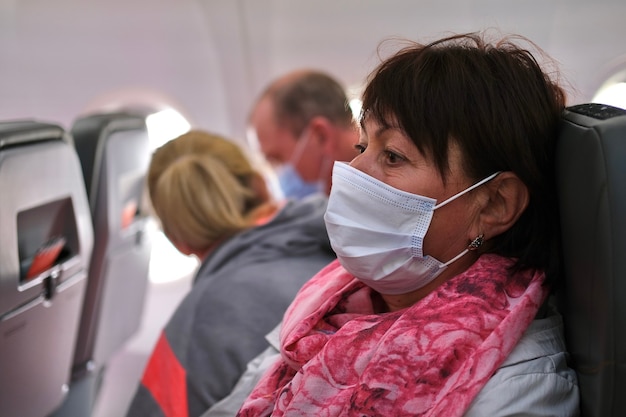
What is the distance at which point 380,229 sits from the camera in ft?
4.66

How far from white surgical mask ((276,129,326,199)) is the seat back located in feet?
3.00

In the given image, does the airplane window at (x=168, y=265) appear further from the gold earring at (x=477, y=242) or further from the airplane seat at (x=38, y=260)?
the gold earring at (x=477, y=242)

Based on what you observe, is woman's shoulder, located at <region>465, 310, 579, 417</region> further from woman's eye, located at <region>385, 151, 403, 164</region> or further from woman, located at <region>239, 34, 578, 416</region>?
woman's eye, located at <region>385, 151, 403, 164</region>

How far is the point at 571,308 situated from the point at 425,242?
28 cm

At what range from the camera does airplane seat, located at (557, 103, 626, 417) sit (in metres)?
1.17

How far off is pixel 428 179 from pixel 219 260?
109 cm

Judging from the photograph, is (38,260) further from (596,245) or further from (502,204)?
(596,245)

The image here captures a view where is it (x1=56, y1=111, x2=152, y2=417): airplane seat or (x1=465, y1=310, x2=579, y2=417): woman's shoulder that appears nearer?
(x1=465, y1=310, x2=579, y2=417): woman's shoulder

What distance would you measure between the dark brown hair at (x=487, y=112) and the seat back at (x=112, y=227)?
48.2 inches

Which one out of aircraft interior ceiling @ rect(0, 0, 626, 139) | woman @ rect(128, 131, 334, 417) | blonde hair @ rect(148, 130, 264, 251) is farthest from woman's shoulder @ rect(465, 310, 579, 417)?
aircraft interior ceiling @ rect(0, 0, 626, 139)

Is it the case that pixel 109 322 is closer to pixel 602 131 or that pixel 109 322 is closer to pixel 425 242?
pixel 425 242

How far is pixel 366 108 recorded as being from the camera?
1480mm

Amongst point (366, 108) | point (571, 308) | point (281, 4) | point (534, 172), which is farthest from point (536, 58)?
point (281, 4)

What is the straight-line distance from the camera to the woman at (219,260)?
208cm
